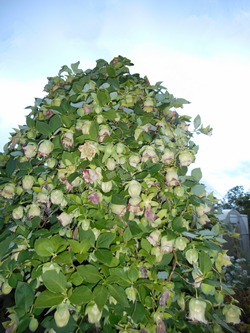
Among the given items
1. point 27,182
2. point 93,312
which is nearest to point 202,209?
point 93,312

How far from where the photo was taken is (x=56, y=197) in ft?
2.67

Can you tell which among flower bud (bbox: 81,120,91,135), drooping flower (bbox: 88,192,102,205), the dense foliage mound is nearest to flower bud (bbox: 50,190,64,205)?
the dense foliage mound

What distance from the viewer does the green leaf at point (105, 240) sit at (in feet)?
2.33

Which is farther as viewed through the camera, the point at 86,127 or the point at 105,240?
the point at 86,127

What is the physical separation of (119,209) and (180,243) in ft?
0.69

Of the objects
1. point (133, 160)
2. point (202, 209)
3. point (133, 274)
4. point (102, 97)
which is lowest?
point (133, 274)

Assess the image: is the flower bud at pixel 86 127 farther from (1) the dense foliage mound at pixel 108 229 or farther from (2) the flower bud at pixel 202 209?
(2) the flower bud at pixel 202 209

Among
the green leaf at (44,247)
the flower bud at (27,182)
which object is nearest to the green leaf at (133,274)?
the green leaf at (44,247)

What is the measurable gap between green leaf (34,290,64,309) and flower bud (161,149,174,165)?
1.70 ft

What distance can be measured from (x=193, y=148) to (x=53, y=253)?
608 mm

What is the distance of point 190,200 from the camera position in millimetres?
894

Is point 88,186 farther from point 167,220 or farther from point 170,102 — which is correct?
point 170,102

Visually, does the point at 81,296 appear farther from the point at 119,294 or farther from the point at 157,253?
the point at 157,253

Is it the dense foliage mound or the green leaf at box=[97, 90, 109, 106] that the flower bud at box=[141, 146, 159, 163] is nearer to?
the dense foliage mound
